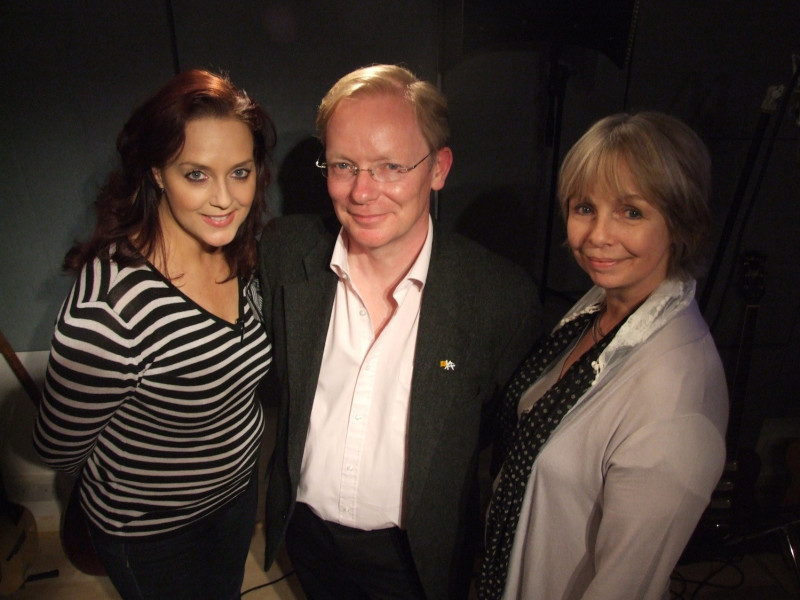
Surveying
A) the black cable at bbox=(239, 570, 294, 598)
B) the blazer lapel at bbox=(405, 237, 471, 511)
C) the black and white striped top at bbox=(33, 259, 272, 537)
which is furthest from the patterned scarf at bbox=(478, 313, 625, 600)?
the black cable at bbox=(239, 570, 294, 598)

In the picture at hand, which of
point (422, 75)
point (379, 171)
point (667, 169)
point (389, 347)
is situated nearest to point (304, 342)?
point (389, 347)

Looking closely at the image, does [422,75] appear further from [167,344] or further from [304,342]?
[167,344]

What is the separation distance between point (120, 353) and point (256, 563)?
5.59 ft

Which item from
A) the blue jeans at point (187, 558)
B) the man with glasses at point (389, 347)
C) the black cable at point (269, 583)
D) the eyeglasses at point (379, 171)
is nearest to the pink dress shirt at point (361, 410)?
the man with glasses at point (389, 347)

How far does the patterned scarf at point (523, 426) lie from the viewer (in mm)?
1131

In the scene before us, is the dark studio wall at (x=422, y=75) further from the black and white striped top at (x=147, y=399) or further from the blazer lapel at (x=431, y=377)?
the black and white striped top at (x=147, y=399)

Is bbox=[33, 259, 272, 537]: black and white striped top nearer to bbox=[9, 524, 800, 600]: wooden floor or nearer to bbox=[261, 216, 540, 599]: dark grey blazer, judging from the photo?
bbox=[261, 216, 540, 599]: dark grey blazer

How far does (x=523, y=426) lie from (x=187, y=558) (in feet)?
3.49

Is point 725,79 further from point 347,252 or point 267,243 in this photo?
point 267,243

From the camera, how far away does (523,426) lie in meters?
1.22

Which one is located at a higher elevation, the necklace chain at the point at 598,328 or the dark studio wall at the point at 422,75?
the dark studio wall at the point at 422,75

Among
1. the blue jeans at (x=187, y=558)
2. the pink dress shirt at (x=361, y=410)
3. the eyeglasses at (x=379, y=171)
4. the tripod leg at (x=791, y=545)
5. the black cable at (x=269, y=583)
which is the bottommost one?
the black cable at (x=269, y=583)

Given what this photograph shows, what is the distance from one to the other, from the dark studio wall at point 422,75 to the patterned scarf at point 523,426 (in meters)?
0.60

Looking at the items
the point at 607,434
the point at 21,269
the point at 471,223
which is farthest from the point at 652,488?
the point at 21,269
